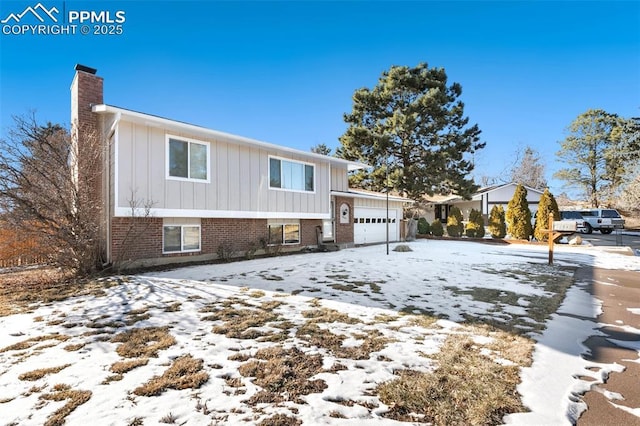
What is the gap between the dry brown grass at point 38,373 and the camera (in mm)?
3048

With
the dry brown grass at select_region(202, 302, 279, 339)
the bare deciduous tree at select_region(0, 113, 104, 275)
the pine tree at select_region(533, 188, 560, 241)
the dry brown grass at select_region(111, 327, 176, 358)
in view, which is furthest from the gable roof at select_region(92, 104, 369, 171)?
the pine tree at select_region(533, 188, 560, 241)

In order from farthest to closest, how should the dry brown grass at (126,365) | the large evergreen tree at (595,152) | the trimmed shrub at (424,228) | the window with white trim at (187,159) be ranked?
1. the large evergreen tree at (595,152)
2. the trimmed shrub at (424,228)
3. the window with white trim at (187,159)
4. the dry brown grass at (126,365)

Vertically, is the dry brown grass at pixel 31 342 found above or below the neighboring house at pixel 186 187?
below

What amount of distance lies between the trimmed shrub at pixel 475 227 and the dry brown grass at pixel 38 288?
69.3ft

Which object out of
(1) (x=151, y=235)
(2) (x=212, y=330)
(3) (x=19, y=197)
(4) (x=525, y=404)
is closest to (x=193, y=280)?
(1) (x=151, y=235)

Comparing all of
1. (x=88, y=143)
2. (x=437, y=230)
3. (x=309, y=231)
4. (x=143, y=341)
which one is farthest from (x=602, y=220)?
(x=88, y=143)

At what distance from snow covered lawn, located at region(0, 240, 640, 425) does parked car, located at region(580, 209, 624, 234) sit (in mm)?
24342

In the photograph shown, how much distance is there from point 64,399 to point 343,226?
14.7 meters

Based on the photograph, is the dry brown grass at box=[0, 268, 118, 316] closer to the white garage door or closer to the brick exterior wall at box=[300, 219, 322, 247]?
the brick exterior wall at box=[300, 219, 322, 247]

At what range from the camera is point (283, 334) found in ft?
13.9

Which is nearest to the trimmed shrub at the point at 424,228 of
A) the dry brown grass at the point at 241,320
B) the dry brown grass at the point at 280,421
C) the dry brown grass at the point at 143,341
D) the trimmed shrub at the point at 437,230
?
the trimmed shrub at the point at 437,230

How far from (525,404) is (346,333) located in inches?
83.6

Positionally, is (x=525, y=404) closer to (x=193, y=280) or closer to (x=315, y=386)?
(x=315, y=386)

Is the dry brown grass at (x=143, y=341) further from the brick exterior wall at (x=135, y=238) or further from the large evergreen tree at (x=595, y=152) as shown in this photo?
the large evergreen tree at (x=595, y=152)
